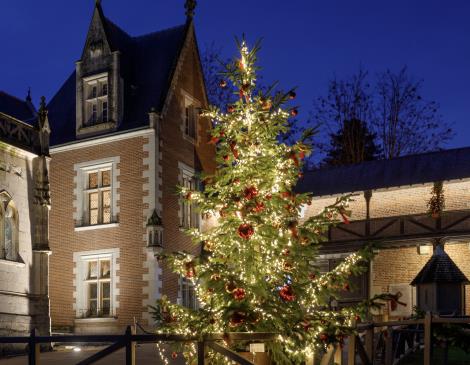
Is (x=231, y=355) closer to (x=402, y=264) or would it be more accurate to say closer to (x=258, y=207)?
(x=258, y=207)

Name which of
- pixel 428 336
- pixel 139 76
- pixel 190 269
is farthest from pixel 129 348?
pixel 139 76

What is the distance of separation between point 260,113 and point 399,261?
631 inches

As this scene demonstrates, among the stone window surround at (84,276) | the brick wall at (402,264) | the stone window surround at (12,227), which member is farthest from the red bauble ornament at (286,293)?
the brick wall at (402,264)

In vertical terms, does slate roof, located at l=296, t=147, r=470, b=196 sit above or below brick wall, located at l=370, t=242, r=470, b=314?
above

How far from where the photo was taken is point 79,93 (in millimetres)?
20922

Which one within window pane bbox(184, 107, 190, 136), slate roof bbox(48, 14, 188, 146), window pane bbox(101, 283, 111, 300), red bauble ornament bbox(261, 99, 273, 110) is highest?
slate roof bbox(48, 14, 188, 146)

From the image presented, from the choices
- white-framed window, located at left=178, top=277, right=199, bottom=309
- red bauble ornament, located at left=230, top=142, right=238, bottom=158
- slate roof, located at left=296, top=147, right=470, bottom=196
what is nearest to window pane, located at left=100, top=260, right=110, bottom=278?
white-framed window, located at left=178, top=277, right=199, bottom=309

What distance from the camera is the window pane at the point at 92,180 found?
2042 centimetres

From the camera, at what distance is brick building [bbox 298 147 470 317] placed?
2205cm

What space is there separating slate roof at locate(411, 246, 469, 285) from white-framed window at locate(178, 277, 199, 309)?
6886 millimetres

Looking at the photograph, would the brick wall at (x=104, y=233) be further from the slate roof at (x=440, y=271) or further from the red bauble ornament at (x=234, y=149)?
the red bauble ornament at (x=234, y=149)

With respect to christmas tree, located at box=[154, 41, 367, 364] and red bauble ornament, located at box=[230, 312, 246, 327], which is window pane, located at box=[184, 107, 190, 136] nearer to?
christmas tree, located at box=[154, 41, 367, 364]

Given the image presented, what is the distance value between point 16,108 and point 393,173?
13.3m

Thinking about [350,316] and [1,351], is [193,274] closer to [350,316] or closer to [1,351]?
[350,316]
